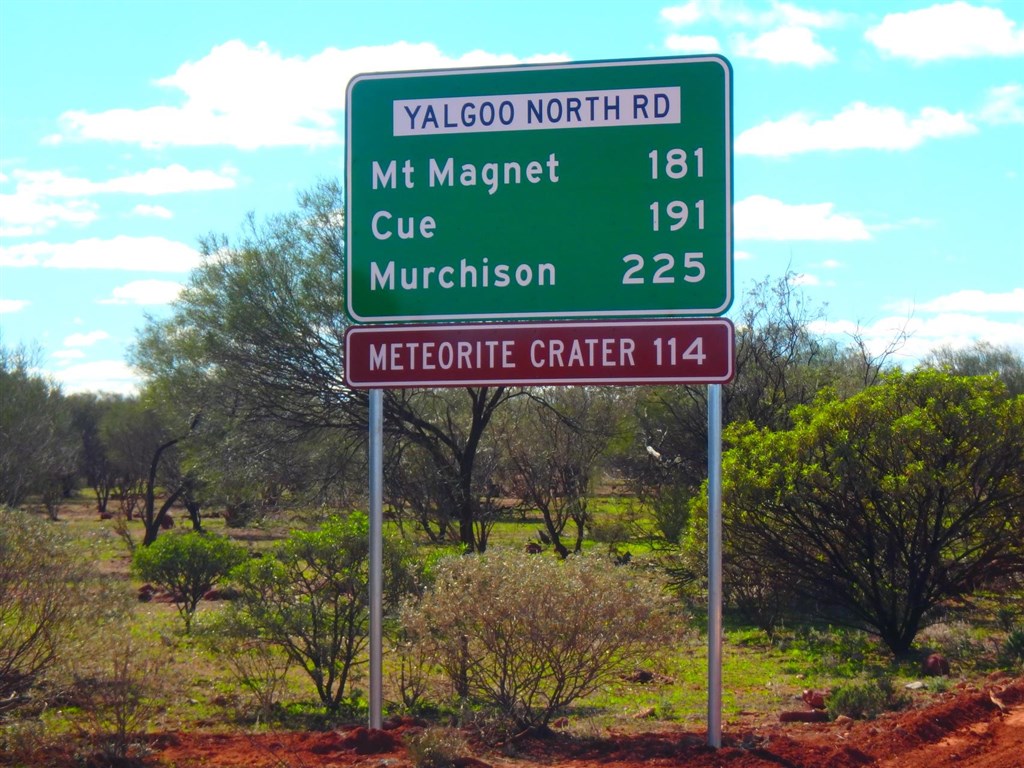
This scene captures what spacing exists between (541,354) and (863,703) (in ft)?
12.7

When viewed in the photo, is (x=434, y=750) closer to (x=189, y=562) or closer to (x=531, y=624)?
(x=531, y=624)

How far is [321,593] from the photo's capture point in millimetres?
9641

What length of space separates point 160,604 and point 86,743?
1316 cm

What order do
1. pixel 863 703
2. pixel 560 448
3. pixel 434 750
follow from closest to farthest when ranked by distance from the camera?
pixel 434 750 → pixel 863 703 → pixel 560 448

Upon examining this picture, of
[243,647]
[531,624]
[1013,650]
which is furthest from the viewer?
[1013,650]

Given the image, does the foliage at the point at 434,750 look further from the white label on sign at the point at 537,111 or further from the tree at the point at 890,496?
the tree at the point at 890,496

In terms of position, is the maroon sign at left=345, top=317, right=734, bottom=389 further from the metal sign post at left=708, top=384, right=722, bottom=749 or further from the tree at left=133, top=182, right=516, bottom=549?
the tree at left=133, top=182, right=516, bottom=549

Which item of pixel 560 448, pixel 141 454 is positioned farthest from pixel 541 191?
pixel 141 454

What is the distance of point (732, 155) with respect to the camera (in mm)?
6449

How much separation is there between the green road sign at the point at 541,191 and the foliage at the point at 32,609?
2.62 metres

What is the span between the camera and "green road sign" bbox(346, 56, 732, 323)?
21.1 feet

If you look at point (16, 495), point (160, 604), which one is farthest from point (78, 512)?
point (160, 604)

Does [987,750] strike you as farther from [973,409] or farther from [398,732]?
[973,409]

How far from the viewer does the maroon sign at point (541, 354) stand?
6266mm
